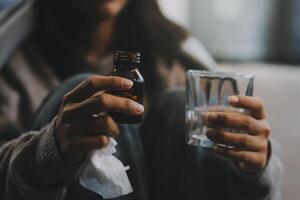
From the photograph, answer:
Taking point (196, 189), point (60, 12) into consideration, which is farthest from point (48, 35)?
point (196, 189)

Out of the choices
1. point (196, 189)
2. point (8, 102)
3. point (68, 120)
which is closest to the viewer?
point (68, 120)

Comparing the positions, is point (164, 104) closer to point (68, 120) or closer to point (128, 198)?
point (128, 198)

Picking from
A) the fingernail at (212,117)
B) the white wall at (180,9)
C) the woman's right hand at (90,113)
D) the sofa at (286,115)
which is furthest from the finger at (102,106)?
the white wall at (180,9)

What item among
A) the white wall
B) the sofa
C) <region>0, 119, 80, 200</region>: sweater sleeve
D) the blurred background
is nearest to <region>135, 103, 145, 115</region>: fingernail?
<region>0, 119, 80, 200</region>: sweater sleeve

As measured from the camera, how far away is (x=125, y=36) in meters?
1.31

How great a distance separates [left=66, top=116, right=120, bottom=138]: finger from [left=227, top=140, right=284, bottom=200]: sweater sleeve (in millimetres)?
279

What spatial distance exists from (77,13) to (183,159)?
20.5 inches

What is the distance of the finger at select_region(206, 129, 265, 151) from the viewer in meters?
0.76

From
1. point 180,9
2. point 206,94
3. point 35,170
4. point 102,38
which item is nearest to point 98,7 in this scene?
point 102,38

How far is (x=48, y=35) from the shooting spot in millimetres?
1268

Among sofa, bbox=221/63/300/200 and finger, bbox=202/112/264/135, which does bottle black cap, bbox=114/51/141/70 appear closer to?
finger, bbox=202/112/264/135

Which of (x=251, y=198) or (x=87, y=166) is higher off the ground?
(x=87, y=166)

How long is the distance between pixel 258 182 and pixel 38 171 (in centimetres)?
34

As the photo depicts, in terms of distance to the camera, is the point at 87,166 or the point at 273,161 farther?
the point at 273,161
